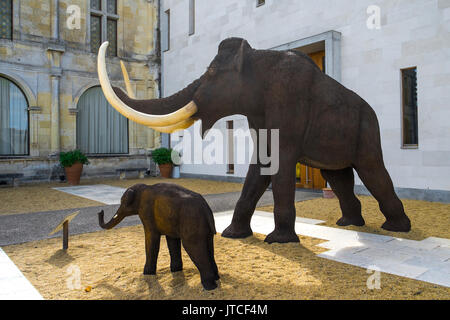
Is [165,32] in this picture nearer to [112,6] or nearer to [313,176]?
[112,6]

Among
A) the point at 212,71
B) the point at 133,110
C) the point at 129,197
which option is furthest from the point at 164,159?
the point at 129,197

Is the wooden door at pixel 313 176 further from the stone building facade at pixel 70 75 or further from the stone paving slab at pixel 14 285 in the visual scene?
the stone paving slab at pixel 14 285

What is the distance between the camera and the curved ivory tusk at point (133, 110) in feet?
10.7

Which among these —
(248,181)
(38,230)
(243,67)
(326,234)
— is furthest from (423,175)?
(38,230)

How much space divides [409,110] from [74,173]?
1058 cm

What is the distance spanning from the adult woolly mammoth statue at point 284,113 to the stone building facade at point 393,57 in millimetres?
3729

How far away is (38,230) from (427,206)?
6863 mm

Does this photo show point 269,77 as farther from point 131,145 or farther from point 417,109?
point 131,145

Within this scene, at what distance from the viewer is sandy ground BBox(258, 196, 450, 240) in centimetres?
440

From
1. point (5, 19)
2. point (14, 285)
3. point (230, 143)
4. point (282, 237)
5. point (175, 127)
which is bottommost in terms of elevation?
point (14, 285)

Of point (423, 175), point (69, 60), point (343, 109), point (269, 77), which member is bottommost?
point (423, 175)

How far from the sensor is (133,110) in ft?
11.0

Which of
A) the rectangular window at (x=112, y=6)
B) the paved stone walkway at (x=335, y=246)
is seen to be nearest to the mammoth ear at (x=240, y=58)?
the paved stone walkway at (x=335, y=246)

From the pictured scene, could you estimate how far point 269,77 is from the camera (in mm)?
3930
